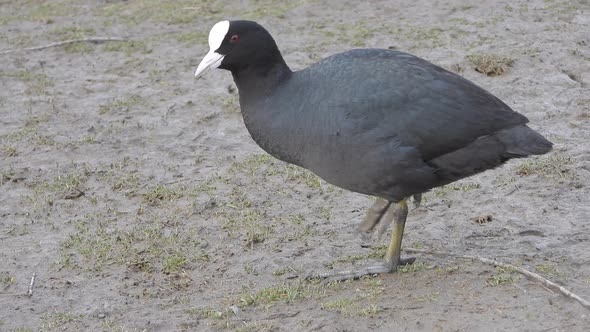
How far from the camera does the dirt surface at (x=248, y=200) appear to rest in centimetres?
454

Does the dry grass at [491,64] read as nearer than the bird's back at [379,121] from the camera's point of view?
No

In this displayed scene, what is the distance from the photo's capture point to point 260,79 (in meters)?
4.90

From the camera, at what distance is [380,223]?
17.2ft

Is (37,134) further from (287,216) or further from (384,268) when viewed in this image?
(384,268)

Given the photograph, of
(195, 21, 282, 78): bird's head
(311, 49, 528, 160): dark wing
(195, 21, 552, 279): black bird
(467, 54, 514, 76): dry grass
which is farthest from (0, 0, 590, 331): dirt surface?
(195, 21, 282, 78): bird's head

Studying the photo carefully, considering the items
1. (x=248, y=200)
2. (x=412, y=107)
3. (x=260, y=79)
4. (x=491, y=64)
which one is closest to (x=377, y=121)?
(x=412, y=107)

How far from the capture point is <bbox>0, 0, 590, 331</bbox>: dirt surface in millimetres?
4543

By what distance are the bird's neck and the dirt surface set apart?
0.95 metres

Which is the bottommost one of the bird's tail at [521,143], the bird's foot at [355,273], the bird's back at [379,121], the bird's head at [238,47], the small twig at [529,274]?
the bird's foot at [355,273]

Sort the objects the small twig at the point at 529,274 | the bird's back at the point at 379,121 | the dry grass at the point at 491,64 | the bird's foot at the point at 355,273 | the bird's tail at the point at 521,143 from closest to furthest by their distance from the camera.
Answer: the small twig at the point at 529,274
the bird's back at the point at 379,121
the bird's tail at the point at 521,143
the bird's foot at the point at 355,273
the dry grass at the point at 491,64

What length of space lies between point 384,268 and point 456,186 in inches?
46.7

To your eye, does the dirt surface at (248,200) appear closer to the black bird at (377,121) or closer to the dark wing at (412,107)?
the black bird at (377,121)

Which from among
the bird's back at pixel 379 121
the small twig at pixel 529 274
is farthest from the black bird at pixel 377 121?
the small twig at pixel 529 274

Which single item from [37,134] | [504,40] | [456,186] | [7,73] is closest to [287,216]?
Answer: [456,186]
